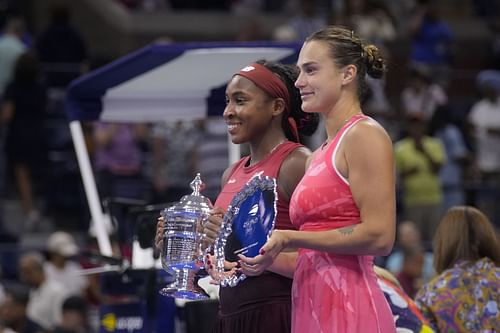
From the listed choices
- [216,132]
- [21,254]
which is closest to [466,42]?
[216,132]

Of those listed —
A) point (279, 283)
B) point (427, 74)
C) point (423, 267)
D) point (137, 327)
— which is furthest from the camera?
point (427, 74)

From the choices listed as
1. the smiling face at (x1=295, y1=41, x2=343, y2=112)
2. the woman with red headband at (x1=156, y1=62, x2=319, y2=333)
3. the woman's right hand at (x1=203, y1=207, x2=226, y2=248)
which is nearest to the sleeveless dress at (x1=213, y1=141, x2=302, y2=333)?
the woman with red headband at (x1=156, y1=62, x2=319, y2=333)

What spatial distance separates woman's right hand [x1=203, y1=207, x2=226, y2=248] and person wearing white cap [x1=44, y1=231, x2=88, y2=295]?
6403 millimetres

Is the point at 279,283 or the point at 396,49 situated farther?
the point at 396,49

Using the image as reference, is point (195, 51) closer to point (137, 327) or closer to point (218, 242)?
point (137, 327)

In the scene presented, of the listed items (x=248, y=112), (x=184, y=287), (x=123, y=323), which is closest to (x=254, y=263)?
(x=184, y=287)

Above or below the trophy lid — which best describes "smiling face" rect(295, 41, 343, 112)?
above

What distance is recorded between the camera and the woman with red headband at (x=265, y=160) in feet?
13.9

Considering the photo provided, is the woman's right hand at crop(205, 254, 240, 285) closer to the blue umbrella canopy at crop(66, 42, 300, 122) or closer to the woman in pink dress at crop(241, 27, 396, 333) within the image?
the woman in pink dress at crop(241, 27, 396, 333)

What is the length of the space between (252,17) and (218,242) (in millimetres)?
11450

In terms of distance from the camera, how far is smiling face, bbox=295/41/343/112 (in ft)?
13.1

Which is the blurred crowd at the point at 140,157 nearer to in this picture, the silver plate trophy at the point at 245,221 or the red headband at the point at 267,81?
the red headband at the point at 267,81

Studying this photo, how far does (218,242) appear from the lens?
3932 millimetres

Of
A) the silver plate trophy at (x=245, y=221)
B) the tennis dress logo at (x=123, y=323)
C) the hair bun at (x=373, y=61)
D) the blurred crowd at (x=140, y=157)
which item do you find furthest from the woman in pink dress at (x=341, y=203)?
the blurred crowd at (x=140, y=157)
